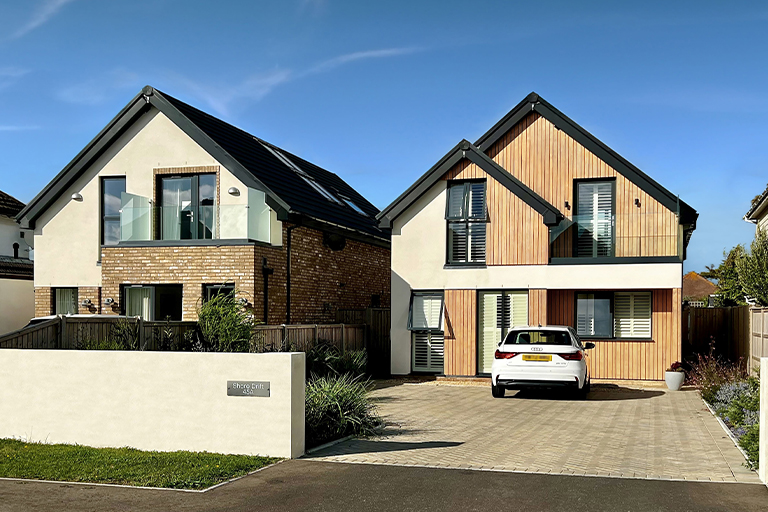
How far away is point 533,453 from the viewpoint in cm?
1059

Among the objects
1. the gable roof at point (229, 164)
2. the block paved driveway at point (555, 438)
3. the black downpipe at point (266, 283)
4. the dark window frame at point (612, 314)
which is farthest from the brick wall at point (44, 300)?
the dark window frame at point (612, 314)

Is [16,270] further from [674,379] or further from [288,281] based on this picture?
[674,379]

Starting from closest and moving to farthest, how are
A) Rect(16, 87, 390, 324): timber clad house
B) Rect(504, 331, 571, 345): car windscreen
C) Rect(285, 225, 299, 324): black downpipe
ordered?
Rect(504, 331, 571, 345): car windscreen, Rect(16, 87, 390, 324): timber clad house, Rect(285, 225, 299, 324): black downpipe

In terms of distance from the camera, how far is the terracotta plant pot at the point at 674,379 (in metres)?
19.6

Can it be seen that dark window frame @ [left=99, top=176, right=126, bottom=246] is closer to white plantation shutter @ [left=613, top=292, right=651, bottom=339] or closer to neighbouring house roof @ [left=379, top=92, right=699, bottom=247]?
neighbouring house roof @ [left=379, top=92, right=699, bottom=247]

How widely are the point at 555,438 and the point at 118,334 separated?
8.21 metres

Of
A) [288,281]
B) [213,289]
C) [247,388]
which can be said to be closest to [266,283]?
[288,281]

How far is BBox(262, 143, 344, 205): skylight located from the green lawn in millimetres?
16173

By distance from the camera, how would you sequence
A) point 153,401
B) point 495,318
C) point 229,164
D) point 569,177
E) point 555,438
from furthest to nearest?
point 569,177 → point 495,318 → point 229,164 → point 555,438 → point 153,401

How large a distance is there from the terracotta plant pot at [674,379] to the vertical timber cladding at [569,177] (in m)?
3.05

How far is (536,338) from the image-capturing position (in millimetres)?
17828

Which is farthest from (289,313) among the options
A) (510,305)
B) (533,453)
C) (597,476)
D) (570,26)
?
(597,476)

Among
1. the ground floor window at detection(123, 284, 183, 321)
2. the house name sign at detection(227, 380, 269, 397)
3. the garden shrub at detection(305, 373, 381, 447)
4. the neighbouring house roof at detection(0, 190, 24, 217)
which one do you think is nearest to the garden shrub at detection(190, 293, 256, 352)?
the garden shrub at detection(305, 373, 381, 447)

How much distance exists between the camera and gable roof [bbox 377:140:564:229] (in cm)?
2114
